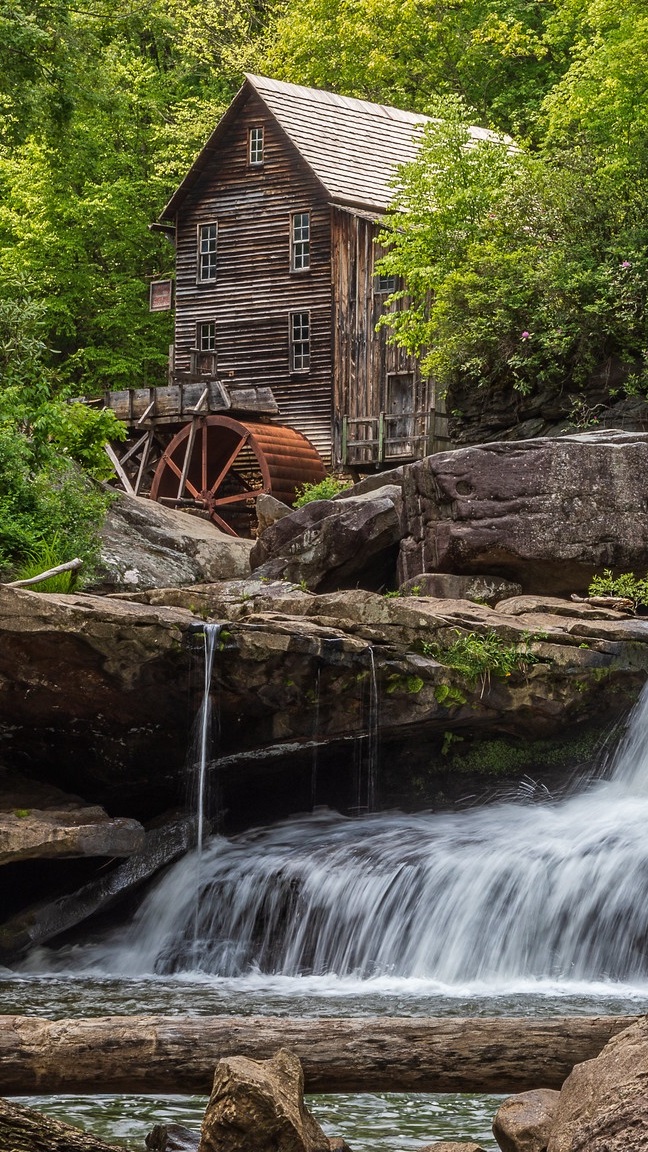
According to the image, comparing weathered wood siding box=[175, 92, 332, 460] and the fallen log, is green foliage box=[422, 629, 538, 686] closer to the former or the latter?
the fallen log

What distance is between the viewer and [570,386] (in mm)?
18891

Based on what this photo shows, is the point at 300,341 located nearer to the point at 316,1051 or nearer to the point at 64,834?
the point at 64,834

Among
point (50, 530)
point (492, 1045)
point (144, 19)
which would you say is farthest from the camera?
point (144, 19)

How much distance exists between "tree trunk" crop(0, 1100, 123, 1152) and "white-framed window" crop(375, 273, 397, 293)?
85.0ft

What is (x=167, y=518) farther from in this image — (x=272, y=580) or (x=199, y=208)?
(x=199, y=208)

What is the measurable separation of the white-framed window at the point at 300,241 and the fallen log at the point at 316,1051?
88.5ft

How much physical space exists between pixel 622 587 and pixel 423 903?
15.8 feet

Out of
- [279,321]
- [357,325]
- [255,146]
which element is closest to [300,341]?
[279,321]

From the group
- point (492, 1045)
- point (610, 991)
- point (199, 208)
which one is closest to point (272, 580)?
point (610, 991)

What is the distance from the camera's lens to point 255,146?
3161cm

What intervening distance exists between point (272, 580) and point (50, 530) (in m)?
3.16

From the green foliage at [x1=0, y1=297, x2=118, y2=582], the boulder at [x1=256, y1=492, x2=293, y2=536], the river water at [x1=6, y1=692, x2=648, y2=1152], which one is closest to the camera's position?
the river water at [x1=6, y1=692, x2=648, y2=1152]

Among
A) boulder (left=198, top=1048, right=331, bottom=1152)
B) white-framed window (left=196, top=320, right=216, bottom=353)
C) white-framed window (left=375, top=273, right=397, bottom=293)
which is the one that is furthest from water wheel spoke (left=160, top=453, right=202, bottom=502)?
boulder (left=198, top=1048, right=331, bottom=1152)

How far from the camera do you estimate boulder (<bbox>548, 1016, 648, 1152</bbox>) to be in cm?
390
